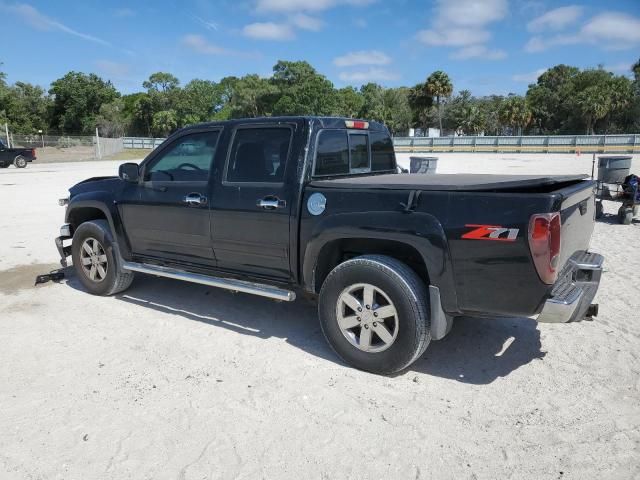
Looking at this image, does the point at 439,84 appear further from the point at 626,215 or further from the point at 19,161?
the point at 626,215

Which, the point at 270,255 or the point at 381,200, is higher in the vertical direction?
the point at 381,200

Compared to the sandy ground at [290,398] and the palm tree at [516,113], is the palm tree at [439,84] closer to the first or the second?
the palm tree at [516,113]

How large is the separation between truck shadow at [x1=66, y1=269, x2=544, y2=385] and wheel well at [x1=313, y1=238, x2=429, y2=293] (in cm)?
71

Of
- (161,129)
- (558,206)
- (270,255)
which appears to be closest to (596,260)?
(558,206)

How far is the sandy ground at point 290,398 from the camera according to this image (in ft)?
9.09

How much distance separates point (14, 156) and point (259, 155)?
2847 cm

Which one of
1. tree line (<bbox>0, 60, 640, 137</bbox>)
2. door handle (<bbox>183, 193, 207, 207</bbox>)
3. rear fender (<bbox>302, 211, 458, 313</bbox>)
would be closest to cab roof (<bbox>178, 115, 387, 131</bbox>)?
door handle (<bbox>183, 193, 207, 207</bbox>)

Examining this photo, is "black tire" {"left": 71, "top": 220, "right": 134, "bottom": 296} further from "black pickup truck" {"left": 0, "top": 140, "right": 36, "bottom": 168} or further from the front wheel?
the front wheel

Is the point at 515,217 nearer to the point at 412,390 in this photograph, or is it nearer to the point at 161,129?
the point at 412,390

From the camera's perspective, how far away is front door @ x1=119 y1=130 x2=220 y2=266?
4.58 metres

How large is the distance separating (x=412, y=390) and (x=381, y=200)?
4.46 feet

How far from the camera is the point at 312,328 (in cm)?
465

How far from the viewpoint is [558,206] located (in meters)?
2.95

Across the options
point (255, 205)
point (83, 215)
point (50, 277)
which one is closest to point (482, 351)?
point (255, 205)
